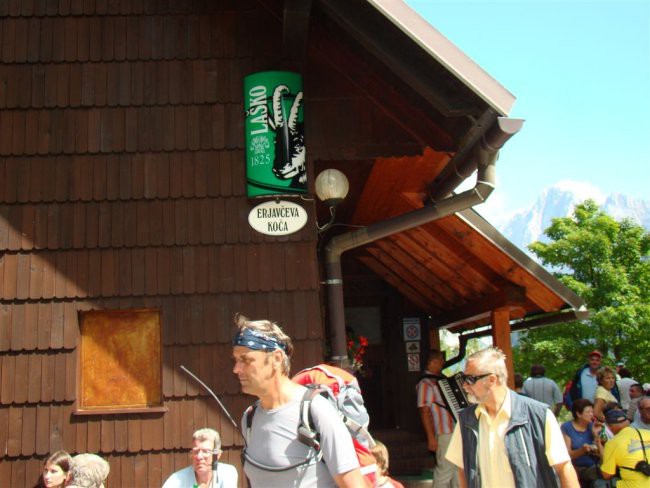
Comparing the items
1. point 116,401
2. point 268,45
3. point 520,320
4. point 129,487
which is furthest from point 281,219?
point 520,320

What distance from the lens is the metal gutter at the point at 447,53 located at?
545 centimetres

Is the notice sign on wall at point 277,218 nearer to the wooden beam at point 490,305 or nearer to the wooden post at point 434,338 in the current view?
the wooden beam at point 490,305

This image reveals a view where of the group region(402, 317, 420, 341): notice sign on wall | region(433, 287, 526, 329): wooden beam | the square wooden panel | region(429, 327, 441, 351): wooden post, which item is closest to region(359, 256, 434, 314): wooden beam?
region(402, 317, 420, 341): notice sign on wall

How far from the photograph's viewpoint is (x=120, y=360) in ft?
21.3

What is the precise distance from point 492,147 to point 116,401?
365 centimetres

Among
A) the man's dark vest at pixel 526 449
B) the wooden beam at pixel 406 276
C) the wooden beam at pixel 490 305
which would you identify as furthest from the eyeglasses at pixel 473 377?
the wooden beam at pixel 406 276

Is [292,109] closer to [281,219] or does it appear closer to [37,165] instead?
[281,219]

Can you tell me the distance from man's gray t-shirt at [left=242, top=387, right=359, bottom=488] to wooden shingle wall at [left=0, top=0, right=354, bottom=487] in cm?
341

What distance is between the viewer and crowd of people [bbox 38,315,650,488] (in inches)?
114

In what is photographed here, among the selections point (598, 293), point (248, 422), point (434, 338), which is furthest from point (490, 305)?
point (598, 293)

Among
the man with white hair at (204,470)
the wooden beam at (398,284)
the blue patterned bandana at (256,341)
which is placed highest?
the wooden beam at (398,284)

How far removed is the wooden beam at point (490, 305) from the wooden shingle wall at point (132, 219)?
116 inches

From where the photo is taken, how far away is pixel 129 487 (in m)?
6.21

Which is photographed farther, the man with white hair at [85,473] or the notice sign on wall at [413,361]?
the notice sign on wall at [413,361]
